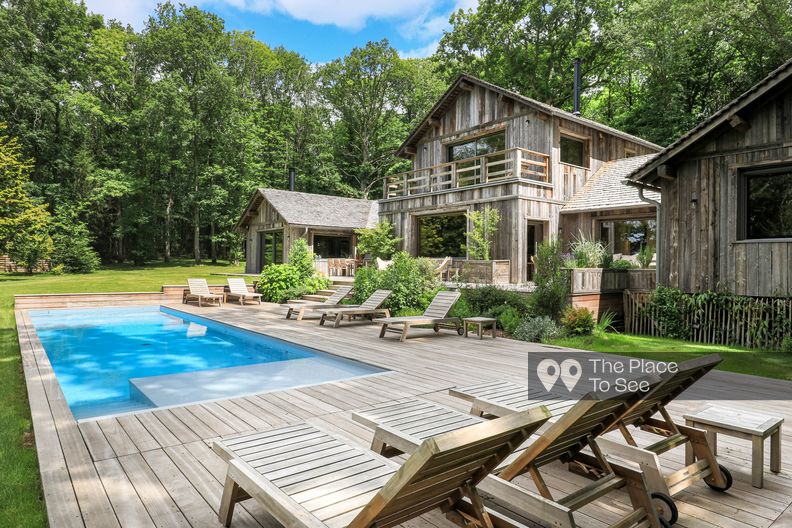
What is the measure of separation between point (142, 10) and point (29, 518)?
140 feet

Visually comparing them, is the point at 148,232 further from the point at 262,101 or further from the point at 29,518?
the point at 29,518

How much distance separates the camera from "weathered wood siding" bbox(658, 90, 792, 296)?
918 centimetres

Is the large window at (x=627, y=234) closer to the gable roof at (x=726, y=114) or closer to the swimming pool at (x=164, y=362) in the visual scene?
the gable roof at (x=726, y=114)

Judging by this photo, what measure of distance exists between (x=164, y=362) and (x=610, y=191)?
46.6 feet

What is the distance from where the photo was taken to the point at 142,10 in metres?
36.0

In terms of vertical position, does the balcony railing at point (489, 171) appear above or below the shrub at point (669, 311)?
above

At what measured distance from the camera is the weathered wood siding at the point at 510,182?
50.7ft

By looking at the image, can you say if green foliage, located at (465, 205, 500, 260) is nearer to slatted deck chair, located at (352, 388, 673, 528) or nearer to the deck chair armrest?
slatted deck chair, located at (352, 388, 673, 528)

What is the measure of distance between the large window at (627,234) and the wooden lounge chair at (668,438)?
13615 mm

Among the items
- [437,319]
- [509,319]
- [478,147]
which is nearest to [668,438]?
[437,319]

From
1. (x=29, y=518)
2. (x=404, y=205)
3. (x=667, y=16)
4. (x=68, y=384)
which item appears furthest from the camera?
(x=667, y=16)

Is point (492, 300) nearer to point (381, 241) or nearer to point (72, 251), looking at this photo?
point (381, 241)

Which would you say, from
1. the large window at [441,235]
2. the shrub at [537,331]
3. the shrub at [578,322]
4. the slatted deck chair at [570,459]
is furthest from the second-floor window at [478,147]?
the slatted deck chair at [570,459]

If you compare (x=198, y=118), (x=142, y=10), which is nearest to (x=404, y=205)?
(x=198, y=118)
